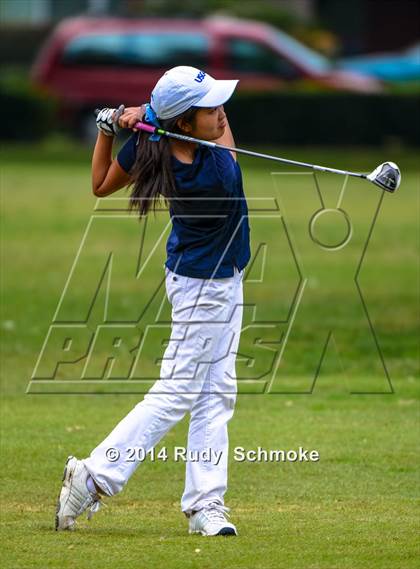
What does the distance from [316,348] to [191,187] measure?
6259mm

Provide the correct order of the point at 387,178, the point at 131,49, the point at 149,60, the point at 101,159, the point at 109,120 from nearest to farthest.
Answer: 1. the point at 109,120
2. the point at 101,159
3. the point at 387,178
4. the point at 149,60
5. the point at 131,49

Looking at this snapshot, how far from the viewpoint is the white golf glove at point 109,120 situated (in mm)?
6582

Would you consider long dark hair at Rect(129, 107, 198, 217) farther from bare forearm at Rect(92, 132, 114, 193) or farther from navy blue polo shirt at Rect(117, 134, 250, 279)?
bare forearm at Rect(92, 132, 114, 193)

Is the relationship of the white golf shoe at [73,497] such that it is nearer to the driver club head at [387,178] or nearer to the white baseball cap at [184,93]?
the white baseball cap at [184,93]

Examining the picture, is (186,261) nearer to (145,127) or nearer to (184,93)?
(145,127)

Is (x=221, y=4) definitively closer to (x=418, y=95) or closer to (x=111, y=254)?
(x=418, y=95)

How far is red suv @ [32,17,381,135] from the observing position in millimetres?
32375

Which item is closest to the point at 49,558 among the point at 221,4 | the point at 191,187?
the point at 191,187

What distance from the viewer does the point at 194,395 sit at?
6.60 metres

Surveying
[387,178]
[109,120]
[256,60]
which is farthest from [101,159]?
[256,60]

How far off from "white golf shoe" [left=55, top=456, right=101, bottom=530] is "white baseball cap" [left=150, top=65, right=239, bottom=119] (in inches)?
61.1

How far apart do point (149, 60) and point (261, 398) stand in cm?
2333

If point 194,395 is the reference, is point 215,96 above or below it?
above

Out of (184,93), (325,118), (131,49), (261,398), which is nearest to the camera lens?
(184,93)
